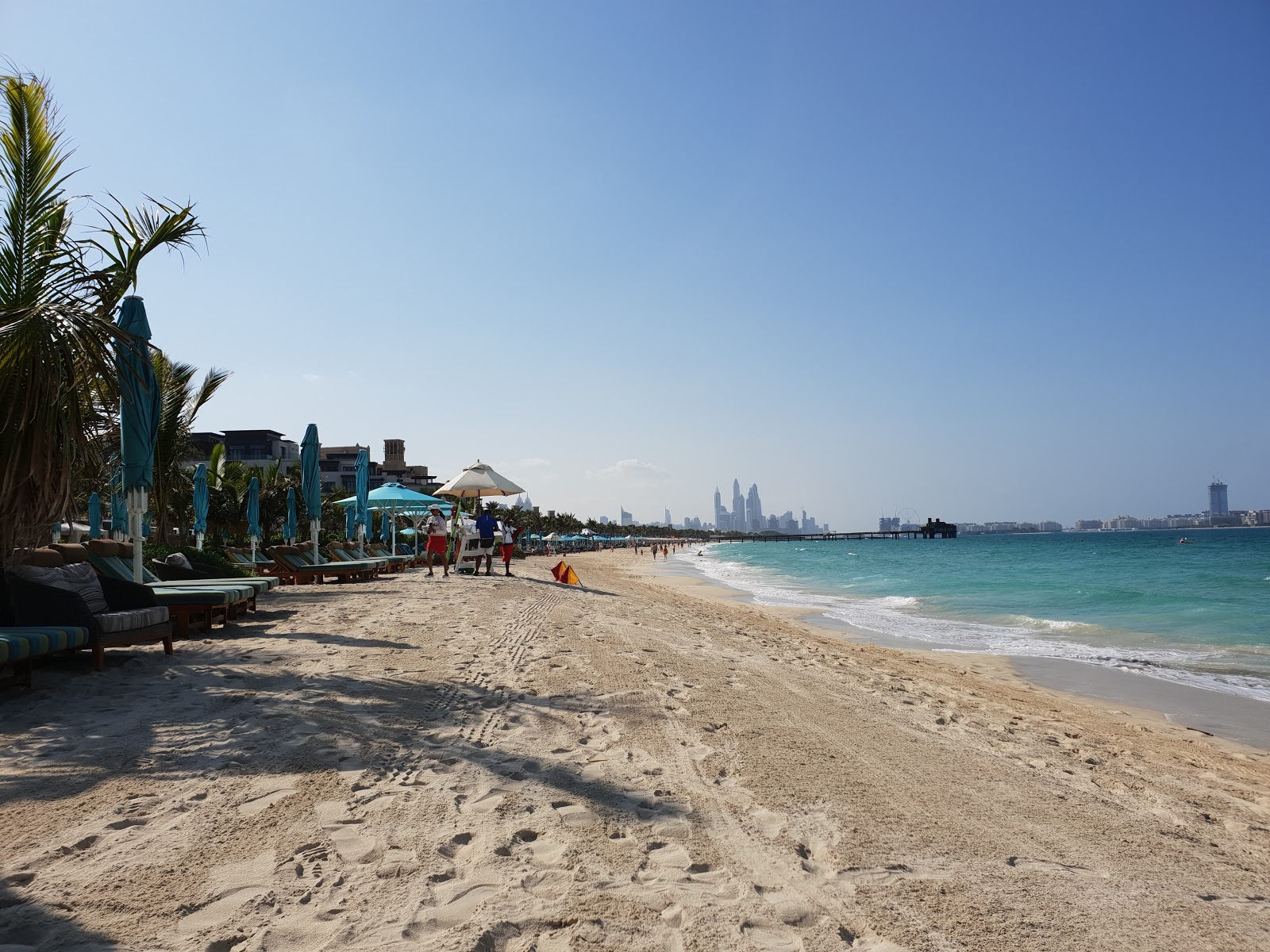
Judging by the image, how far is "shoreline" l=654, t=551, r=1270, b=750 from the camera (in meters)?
6.98

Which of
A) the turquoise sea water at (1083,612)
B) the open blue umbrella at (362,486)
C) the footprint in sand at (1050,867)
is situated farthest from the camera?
the open blue umbrella at (362,486)

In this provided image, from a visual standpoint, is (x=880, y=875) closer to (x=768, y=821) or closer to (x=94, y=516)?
(x=768, y=821)

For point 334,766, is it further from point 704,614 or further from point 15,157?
point 704,614

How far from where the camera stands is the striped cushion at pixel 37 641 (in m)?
4.19

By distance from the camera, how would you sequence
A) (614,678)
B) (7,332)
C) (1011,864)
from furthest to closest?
(614,678) < (7,332) < (1011,864)

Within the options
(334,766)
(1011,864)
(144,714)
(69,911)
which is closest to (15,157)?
(144,714)

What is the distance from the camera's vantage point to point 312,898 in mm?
2395

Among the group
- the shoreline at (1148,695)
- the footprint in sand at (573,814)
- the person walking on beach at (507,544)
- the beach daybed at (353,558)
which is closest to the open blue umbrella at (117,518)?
the beach daybed at (353,558)

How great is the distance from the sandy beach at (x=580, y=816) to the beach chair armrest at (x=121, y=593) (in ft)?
1.68

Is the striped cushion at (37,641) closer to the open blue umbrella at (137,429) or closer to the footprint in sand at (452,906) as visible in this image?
the open blue umbrella at (137,429)

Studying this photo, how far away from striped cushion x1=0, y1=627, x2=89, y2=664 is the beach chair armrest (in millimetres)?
1031

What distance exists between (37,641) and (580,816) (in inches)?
146

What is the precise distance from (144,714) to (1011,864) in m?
4.66

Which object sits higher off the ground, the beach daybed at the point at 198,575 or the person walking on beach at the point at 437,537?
the person walking on beach at the point at 437,537
